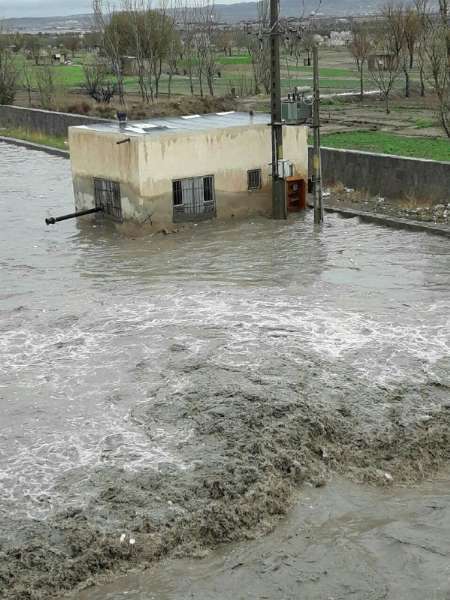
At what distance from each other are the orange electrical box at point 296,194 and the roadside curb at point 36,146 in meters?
13.3

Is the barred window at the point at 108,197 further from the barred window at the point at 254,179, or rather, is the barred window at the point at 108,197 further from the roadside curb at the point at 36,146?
the roadside curb at the point at 36,146

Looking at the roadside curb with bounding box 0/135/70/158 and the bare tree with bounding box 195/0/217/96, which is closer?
the roadside curb with bounding box 0/135/70/158

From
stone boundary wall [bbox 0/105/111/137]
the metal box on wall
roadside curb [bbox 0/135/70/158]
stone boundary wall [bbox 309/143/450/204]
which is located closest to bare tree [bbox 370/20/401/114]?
stone boundary wall [bbox 0/105/111/137]

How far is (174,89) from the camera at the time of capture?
2405 inches

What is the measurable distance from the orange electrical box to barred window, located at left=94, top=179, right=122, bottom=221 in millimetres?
4224

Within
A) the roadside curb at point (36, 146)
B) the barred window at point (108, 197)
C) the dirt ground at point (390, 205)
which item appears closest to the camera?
the dirt ground at point (390, 205)

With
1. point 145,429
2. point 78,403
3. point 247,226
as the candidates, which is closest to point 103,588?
point 145,429

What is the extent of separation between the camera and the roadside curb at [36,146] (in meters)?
33.4

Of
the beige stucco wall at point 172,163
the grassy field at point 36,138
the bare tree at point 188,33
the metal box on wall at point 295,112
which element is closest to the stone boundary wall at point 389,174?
the beige stucco wall at point 172,163

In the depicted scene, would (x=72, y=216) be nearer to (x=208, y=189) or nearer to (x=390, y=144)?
(x=208, y=189)

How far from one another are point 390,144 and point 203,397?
71.3ft

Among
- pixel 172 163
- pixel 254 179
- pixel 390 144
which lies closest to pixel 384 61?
pixel 390 144

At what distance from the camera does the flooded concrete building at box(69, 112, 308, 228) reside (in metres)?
20.0

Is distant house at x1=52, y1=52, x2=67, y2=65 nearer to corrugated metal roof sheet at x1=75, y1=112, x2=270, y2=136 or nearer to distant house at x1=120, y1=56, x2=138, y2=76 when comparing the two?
→ distant house at x1=120, y1=56, x2=138, y2=76
